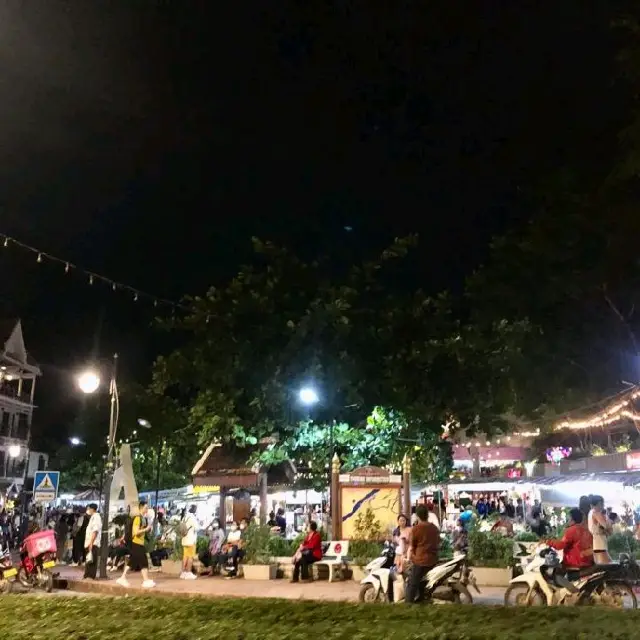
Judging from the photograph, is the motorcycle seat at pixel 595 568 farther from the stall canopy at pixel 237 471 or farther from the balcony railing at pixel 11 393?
the balcony railing at pixel 11 393

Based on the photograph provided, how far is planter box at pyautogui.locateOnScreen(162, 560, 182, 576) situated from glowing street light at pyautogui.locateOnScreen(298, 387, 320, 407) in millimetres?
5708

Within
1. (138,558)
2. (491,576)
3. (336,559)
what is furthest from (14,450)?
(491,576)

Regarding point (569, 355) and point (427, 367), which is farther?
point (569, 355)

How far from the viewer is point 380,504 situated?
1727cm

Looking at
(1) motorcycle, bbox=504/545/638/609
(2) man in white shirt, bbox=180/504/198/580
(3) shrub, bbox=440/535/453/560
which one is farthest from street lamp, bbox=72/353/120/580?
(1) motorcycle, bbox=504/545/638/609

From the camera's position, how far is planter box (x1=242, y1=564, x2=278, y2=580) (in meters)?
16.6

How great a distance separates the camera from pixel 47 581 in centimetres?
1528

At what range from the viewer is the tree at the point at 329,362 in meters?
21.2

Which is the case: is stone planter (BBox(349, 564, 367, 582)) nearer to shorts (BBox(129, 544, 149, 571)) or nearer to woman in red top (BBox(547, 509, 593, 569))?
shorts (BBox(129, 544, 149, 571))

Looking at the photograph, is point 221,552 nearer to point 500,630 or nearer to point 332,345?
point 332,345

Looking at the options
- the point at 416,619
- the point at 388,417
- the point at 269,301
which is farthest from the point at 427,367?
the point at 416,619

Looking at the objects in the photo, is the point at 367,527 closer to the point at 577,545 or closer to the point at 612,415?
the point at 577,545

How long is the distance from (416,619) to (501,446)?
33740 mm

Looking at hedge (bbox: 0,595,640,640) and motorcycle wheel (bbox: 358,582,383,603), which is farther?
motorcycle wheel (bbox: 358,582,383,603)
